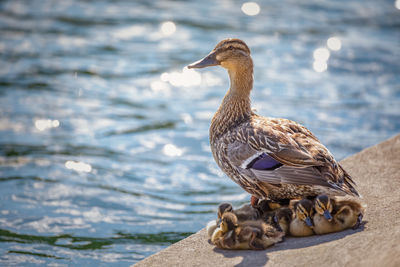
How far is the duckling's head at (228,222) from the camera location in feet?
13.7

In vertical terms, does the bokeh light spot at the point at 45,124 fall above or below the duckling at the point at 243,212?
above

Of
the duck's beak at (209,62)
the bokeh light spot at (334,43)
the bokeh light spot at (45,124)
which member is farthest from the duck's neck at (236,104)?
the bokeh light spot at (334,43)

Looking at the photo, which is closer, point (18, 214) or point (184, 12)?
point (18, 214)

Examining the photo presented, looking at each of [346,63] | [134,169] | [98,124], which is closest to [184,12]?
[346,63]

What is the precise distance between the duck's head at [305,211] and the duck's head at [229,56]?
5.56ft

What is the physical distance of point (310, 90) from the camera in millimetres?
11469

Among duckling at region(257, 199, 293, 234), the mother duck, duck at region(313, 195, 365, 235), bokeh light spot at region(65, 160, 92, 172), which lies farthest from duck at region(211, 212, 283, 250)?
bokeh light spot at region(65, 160, 92, 172)

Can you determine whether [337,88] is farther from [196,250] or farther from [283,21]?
[196,250]

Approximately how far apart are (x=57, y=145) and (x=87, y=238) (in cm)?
315

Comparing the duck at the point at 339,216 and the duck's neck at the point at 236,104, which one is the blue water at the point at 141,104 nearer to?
the duck's neck at the point at 236,104

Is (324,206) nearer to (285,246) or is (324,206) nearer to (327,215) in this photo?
(327,215)

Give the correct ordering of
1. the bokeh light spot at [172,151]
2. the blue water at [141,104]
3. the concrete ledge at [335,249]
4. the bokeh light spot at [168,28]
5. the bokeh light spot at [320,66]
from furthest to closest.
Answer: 1. the bokeh light spot at [168,28]
2. the bokeh light spot at [320,66]
3. the bokeh light spot at [172,151]
4. the blue water at [141,104]
5. the concrete ledge at [335,249]

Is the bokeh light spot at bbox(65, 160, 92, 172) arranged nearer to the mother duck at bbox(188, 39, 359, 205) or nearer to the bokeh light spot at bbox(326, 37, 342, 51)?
the mother duck at bbox(188, 39, 359, 205)

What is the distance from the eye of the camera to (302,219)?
4.22 meters
